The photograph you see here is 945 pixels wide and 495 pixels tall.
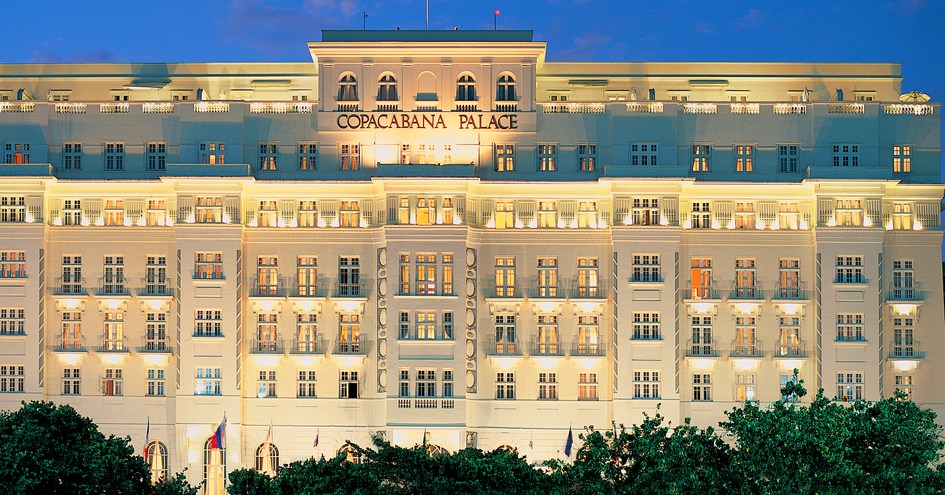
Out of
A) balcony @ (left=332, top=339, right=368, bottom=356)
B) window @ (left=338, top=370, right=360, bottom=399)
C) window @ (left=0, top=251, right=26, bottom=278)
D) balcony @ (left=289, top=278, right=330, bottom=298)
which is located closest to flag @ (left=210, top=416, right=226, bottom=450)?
window @ (left=338, top=370, right=360, bottom=399)

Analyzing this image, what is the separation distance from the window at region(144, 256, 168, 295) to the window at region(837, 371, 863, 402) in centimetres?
4058

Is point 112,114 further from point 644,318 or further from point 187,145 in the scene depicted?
point 644,318

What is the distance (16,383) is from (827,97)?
52.9 m

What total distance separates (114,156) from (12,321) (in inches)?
454

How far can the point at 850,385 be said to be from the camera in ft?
251

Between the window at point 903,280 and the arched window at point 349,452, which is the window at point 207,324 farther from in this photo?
the window at point 903,280

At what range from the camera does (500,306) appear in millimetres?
77875

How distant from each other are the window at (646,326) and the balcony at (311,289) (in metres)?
18.6

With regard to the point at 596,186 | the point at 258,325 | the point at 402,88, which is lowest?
the point at 258,325

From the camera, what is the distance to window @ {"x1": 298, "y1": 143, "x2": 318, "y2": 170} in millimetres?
78875

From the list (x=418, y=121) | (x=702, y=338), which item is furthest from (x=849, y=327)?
(x=418, y=121)

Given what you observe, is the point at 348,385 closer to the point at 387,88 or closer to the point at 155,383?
the point at 155,383

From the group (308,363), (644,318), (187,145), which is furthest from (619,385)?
(187,145)

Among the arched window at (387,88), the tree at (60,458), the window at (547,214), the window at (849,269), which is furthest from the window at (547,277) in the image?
the tree at (60,458)
